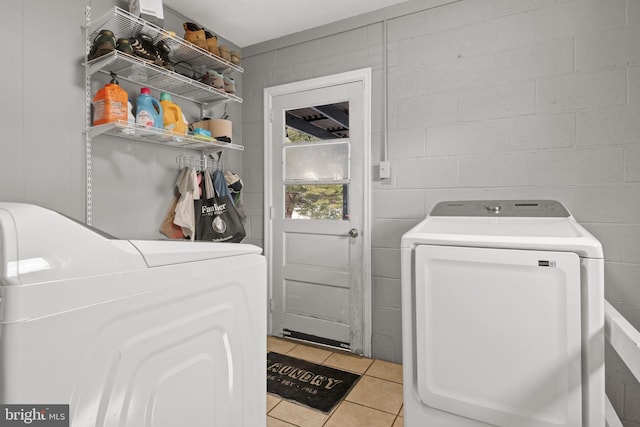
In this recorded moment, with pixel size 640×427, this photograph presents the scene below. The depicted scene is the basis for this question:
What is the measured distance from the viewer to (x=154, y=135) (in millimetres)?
2129

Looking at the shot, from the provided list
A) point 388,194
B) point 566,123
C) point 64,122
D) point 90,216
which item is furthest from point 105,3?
point 566,123

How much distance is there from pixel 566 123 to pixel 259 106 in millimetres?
2271

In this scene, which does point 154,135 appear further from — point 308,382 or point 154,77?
point 308,382

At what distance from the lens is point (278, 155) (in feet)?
9.74

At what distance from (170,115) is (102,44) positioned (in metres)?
0.53

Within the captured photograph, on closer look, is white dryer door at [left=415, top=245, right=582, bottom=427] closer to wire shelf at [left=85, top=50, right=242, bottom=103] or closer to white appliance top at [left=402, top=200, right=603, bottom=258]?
white appliance top at [left=402, top=200, right=603, bottom=258]

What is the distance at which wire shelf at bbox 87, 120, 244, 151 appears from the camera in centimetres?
186

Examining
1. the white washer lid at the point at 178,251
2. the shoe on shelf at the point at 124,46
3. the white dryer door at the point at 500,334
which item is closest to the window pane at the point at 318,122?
the shoe on shelf at the point at 124,46

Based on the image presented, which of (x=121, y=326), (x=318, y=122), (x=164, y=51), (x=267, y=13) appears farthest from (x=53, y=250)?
(x=267, y=13)

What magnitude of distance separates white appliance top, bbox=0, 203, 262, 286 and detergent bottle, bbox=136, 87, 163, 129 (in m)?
1.59

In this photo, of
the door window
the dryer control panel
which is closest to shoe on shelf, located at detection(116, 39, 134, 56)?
the door window

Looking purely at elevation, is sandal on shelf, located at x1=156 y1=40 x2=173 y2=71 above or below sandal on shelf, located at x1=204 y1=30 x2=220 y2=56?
below

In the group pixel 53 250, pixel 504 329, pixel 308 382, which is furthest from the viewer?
pixel 308 382

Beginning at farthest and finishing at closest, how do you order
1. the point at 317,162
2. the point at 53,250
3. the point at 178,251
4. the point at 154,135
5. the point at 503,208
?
the point at 317,162, the point at 154,135, the point at 503,208, the point at 178,251, the point at 53,250
